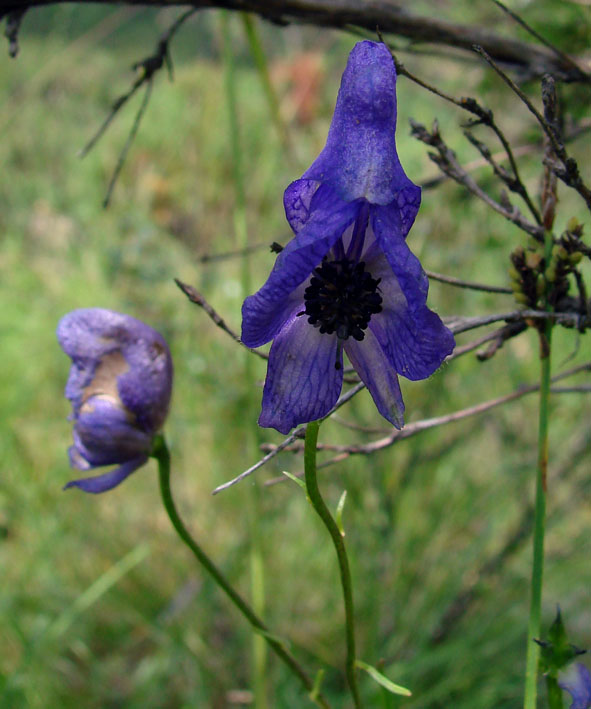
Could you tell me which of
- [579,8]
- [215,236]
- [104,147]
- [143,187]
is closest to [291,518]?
[579,8]

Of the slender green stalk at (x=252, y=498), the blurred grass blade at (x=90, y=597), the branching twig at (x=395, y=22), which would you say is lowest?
the blurred grass blade at (x=90, y=597)

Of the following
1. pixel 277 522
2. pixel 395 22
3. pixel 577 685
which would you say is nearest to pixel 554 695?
pixel 577 685

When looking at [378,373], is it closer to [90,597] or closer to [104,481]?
[104,481]

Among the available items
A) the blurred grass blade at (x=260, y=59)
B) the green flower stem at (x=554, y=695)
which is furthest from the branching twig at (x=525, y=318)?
the blurred grass blade at (x=260, y=59)

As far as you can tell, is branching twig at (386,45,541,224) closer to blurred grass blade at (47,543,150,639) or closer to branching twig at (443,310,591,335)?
branching twig at (443,310,591,335)

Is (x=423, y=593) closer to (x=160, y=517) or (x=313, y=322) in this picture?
(x=160, y=517)

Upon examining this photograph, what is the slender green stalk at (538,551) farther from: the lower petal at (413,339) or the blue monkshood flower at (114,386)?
the blue monkshood flower at (114,386)

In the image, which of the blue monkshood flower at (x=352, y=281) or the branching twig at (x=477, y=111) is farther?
the branching twig at (x=477, y=111)
